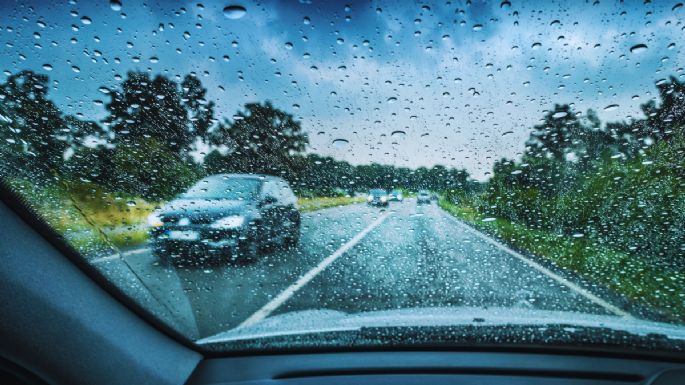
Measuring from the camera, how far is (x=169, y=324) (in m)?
2.37

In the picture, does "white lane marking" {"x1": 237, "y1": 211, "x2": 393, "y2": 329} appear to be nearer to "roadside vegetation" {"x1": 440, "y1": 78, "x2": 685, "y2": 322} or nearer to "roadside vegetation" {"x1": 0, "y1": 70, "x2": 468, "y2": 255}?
"roadside vegetation" {"x1": 0, "y1": 70, "x2": 468, "y2": 255}

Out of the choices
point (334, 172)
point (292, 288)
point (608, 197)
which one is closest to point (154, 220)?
point (334, 172)

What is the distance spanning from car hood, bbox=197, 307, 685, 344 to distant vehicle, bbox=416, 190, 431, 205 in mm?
2025

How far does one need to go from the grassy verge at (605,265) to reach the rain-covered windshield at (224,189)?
2.89 meters

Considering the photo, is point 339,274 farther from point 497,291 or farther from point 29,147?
point 29,147

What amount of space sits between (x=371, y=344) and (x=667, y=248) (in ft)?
12.5

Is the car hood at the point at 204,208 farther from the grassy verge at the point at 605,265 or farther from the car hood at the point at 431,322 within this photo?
the grassy verge at the point at 605,265

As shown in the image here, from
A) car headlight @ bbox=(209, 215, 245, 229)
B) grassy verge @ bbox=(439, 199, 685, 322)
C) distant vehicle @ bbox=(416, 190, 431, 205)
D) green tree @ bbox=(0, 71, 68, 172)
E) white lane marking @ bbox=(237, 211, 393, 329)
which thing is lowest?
white lane marking @ bbox=(237, 211, 393, 329)

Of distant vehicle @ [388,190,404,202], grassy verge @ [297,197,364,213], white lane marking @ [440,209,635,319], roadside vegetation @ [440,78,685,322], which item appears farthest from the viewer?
distant vehicle @ [388,190,404,202]

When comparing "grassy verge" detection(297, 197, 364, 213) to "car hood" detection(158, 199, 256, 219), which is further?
"grassy verge" detection(297, 197, 364, 213)

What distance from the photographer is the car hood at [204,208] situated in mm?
3081

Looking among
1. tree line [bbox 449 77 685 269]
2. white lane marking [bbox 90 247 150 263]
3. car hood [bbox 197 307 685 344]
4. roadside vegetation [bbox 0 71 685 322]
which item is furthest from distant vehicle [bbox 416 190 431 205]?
white lane marking [bbox 90 247 150 263]

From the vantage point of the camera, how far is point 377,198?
17.0 feet

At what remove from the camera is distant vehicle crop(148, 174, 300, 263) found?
123 inches
